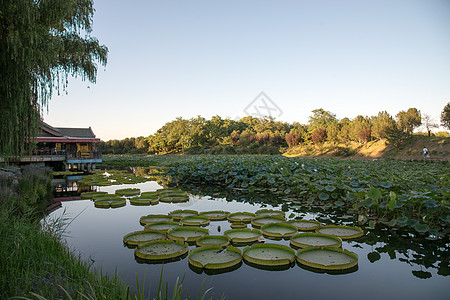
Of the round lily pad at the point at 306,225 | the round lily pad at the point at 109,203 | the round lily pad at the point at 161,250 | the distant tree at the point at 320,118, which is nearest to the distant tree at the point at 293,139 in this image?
the distant tree at the point at 320,118

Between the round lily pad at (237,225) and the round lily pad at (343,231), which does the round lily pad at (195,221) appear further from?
the round lily pad at (343,231)

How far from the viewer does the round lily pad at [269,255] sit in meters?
3.23

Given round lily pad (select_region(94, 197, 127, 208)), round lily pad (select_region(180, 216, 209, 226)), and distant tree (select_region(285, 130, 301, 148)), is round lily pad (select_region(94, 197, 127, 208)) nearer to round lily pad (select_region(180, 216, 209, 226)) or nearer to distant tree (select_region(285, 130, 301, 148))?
round lily pad (select_region(180, 216, 209, 226))

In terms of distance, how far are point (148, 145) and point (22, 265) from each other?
54206 mm

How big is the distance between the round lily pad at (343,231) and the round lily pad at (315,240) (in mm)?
334

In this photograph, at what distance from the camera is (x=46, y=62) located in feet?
14.2

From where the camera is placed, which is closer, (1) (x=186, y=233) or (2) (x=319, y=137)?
(1) (x=186, y=233)

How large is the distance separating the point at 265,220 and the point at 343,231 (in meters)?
1.35

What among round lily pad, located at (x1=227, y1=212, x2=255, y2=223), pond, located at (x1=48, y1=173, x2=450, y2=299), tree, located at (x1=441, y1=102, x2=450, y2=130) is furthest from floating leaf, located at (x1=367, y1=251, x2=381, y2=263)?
tree, located at (x1=441, y1=102, x2=450, y2=130)

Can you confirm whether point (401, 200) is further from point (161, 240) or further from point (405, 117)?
point (405, 117)

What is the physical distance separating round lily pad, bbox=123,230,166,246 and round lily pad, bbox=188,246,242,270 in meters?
0.95

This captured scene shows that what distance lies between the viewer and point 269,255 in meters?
3.43

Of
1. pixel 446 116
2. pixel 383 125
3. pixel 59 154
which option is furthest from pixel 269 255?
pixel 446 116

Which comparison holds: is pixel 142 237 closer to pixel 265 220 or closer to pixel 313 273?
pixel 265 220
